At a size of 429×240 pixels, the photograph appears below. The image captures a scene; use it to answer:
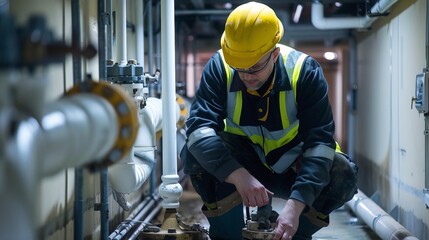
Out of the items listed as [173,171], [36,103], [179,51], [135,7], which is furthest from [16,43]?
[179,51]

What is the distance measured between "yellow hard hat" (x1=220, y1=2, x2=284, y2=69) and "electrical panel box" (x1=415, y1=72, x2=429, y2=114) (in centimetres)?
67

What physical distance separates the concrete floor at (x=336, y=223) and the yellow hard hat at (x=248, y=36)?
3.65ft

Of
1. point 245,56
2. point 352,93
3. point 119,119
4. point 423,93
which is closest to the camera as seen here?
point 119,119

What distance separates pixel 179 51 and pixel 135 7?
61.7 inches

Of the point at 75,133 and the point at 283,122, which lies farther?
the point at 283,122

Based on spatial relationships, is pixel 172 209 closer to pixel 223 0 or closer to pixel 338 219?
pixel 338 219

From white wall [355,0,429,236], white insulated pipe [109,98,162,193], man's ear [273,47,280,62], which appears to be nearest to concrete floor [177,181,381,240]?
white wall [355,0,429,236]

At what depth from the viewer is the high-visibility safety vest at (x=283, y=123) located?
180 cm

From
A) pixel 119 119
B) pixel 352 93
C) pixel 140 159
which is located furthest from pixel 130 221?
pixel 352 93

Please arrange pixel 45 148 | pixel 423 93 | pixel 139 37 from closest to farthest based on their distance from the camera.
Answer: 1. pixel 45 148
2. pixel 423 93
3. pixel 139 37

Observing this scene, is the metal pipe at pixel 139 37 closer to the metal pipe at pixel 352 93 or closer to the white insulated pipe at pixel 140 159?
the white insulated pipe at pixel 140 159

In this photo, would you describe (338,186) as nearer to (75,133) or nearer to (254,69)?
(254,69)

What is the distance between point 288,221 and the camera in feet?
4.98

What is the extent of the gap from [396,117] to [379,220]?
0.59m
